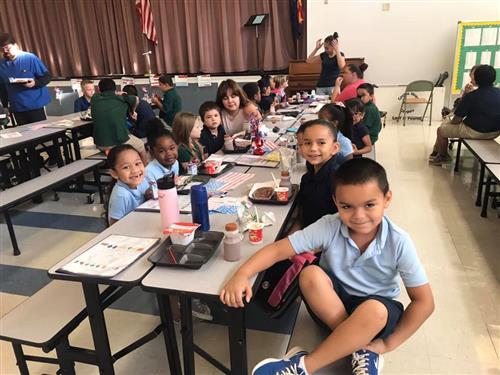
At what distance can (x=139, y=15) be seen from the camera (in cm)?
818

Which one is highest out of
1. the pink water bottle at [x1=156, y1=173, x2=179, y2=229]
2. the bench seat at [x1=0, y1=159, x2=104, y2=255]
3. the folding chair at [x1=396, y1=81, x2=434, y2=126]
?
the pink water bottle at [x1=156, y1=173, x2=179, y2=229]

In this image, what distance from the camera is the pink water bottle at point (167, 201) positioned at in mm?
1647

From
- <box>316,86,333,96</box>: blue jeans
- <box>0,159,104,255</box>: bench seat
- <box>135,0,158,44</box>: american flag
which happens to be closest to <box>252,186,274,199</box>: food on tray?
<box>0,159,104,255</box>: bench seat

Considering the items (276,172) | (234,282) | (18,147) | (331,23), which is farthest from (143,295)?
(331,23)

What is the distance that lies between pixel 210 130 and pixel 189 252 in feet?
6.56

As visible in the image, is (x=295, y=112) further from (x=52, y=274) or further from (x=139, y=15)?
(x=139, y=15)

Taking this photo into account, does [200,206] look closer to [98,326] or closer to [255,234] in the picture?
[255,234]

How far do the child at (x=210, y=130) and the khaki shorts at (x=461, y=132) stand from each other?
109 inches

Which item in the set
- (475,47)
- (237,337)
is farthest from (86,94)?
(475,47)

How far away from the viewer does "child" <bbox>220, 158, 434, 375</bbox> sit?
1342 millimetres

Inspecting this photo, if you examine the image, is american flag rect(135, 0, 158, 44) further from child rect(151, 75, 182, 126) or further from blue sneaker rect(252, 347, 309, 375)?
blue sneaker rect(252, 347, 309, 375)

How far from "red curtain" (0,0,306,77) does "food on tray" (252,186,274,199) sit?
20.3ft

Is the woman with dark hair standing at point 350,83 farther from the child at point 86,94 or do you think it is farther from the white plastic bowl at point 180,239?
the white plastic bowl at point 180,239

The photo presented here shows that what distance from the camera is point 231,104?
372cm
